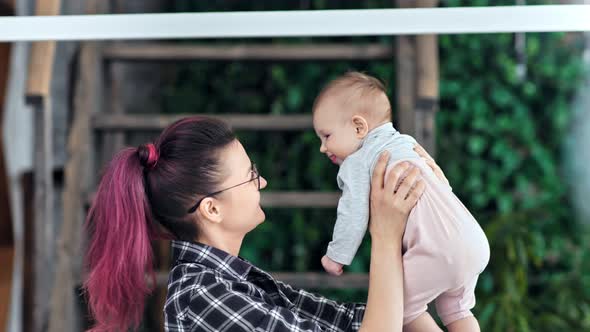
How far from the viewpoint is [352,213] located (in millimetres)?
1042

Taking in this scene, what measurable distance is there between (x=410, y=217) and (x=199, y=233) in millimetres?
312

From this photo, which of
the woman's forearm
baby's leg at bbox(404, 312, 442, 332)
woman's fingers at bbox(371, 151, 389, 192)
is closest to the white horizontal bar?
woman's fingers at bbox(371, 151, 389, 192)

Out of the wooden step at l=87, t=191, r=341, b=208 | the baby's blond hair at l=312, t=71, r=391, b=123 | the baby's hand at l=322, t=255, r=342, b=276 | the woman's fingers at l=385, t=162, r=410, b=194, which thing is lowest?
the wooden step at l=87, t=191, r=341, b=208

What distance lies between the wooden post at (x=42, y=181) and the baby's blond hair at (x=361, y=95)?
1.15m

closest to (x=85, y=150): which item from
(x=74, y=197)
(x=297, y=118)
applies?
(x=74, y=197)

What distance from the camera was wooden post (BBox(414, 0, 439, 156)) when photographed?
6.58 ft

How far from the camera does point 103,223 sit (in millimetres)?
1083

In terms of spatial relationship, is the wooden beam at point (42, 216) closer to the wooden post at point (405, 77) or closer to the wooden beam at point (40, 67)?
the wooden beam at point (40, 67)

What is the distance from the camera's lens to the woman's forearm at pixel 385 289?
976mm

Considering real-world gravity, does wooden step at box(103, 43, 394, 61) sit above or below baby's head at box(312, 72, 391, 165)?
above

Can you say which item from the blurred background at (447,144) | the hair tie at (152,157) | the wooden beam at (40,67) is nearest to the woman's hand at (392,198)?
the hair tie at (152,157)

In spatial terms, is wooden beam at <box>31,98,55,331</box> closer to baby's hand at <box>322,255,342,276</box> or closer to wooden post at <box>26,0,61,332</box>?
wooden post at <box>26,0,61,332</box>

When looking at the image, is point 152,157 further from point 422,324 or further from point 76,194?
point 76,194

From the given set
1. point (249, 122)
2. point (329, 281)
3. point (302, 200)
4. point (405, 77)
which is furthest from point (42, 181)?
point (405, 77)
